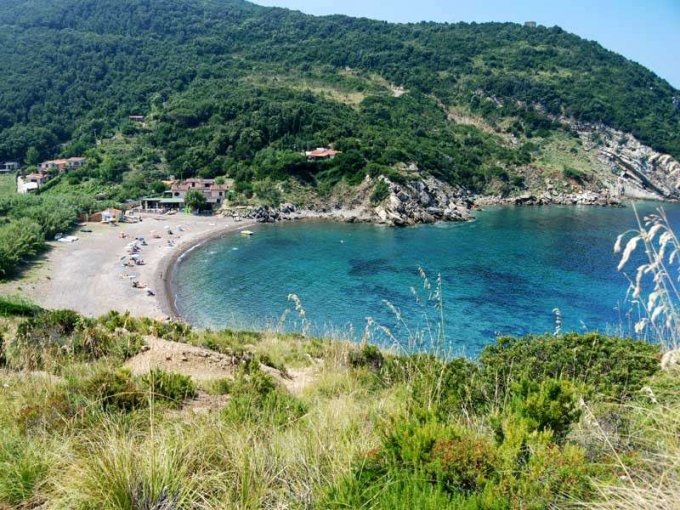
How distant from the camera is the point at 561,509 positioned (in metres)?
2.08

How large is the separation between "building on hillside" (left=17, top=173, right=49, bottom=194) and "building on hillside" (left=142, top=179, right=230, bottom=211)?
56.7 ft

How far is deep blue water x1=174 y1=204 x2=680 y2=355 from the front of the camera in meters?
23.1

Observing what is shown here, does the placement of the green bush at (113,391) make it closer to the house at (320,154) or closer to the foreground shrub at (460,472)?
the foreground shrub at (460,472)

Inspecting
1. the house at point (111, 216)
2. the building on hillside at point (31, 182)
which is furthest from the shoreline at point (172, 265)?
the building on hillside at point (31, 182)

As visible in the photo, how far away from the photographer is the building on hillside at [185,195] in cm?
5341

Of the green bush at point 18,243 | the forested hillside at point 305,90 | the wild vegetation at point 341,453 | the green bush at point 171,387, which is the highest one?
the forested hillside at point 305,90

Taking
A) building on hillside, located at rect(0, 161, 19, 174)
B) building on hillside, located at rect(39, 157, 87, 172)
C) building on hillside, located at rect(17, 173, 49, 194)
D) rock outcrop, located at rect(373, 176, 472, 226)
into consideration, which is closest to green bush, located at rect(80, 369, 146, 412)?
rock outcrop, located at rect(373, 176, 472, 226)

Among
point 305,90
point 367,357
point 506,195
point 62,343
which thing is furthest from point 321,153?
point 62,343

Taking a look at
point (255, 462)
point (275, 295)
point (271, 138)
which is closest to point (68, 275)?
point (275, 295)

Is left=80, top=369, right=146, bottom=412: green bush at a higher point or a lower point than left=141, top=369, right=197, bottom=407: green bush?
higher

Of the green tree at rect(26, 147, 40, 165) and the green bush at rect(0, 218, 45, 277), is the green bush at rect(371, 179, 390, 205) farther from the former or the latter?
the green tree at rect(26, 147, 40, 165)

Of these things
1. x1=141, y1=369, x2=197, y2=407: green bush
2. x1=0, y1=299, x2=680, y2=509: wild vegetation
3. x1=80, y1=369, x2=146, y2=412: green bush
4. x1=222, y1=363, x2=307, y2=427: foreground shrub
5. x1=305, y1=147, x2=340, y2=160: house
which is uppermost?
x1=305, y1=147, x2=340, y2=160: house

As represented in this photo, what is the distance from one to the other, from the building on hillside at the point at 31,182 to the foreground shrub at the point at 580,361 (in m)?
66.7

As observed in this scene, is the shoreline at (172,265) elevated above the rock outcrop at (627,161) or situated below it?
below
